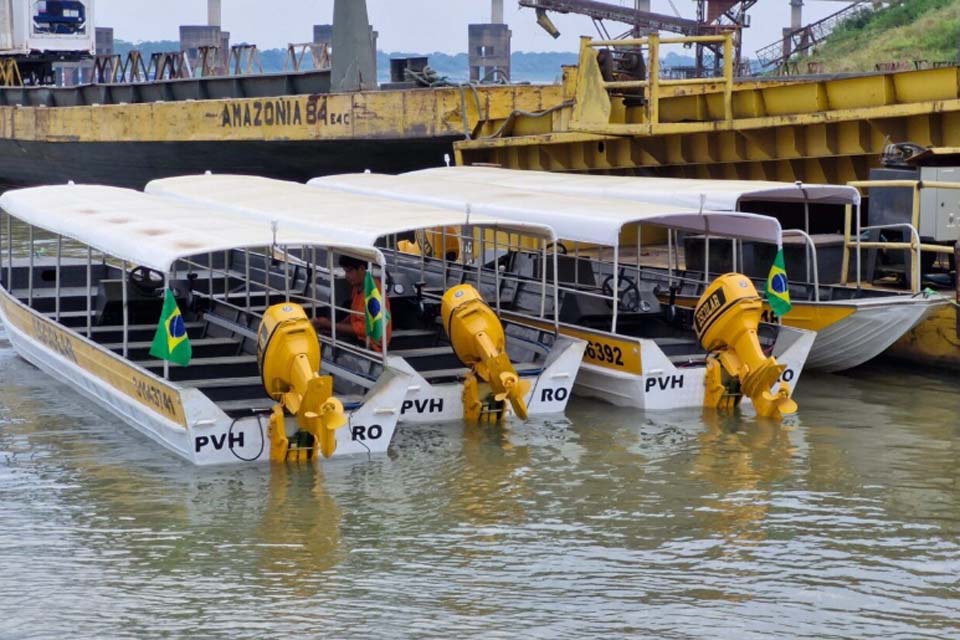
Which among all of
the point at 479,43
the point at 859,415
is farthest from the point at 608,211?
the point at 479,43

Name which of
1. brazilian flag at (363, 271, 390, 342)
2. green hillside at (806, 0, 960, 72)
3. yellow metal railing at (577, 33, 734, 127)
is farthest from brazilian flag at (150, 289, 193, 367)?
green hillside at (806, 0, 960, 72)

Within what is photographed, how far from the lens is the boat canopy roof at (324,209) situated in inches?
563

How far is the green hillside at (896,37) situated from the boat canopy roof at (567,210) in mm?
31862

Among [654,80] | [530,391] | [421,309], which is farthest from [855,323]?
[654,80]

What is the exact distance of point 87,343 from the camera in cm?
1475

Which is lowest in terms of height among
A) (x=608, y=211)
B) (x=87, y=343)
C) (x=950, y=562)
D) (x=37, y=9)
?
(x=950, y=562)

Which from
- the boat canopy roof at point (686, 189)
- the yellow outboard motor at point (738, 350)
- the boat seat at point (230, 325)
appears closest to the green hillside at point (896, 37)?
the boat canopy roof at point (686, 189)

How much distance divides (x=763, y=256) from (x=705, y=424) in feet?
15.6

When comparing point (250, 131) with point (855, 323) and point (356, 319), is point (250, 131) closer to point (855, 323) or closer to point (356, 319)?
point (356, 319)

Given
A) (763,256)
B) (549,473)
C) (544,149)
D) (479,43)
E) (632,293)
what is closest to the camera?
(549,473)

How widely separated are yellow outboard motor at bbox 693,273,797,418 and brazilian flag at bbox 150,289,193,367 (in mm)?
4928

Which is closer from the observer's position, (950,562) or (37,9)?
(950,562)

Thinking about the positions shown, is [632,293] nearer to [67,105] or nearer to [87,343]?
[87,343]

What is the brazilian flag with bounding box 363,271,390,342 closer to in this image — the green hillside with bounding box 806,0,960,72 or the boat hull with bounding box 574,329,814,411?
the boat hull with bounding box 574,329,814,411
